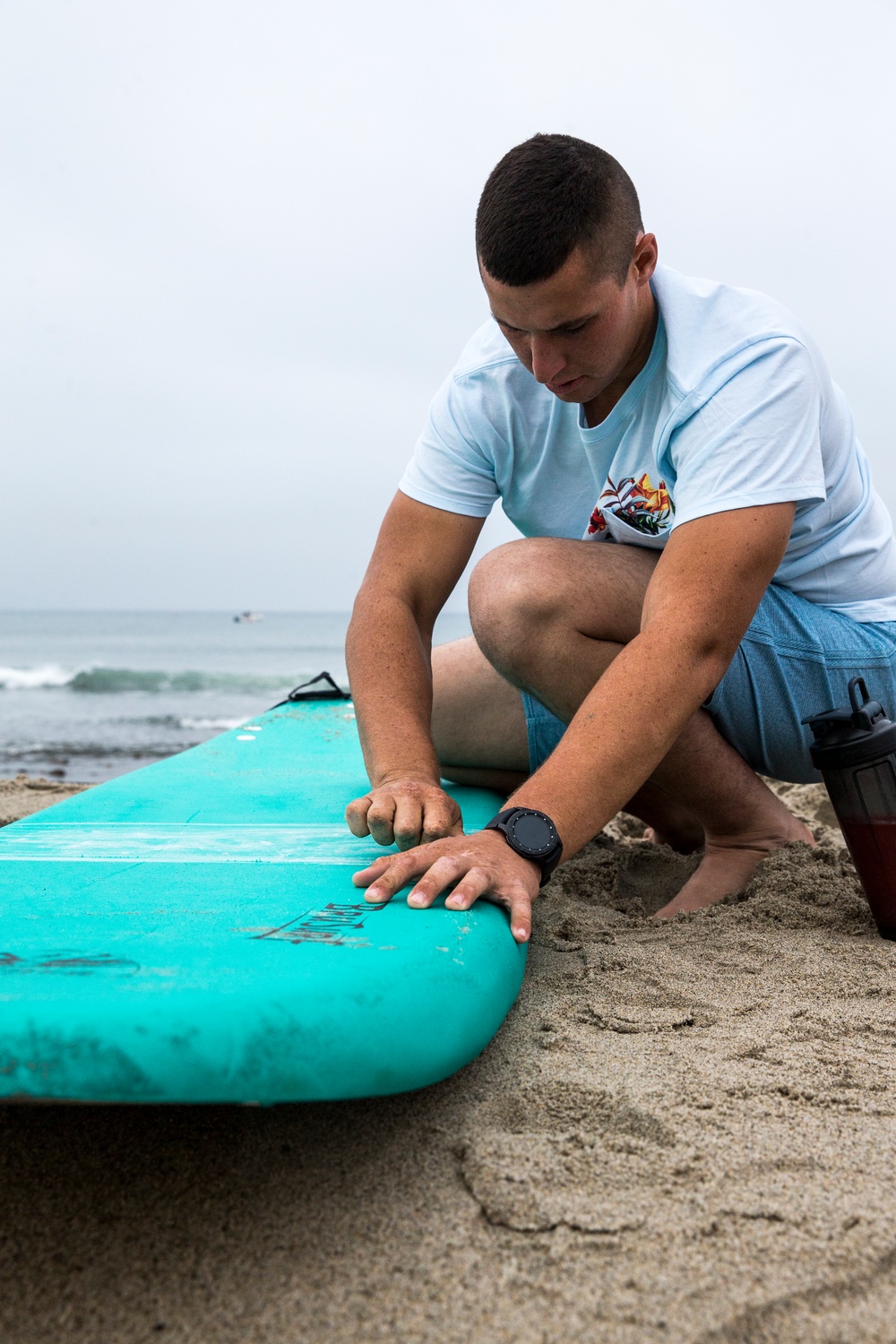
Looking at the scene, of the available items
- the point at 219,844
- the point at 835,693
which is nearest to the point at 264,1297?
the point at 219,844

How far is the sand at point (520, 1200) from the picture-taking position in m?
0.84

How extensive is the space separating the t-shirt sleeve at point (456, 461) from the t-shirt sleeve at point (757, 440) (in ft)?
1.73

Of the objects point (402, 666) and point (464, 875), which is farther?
point (402, 666)

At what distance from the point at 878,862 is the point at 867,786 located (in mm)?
137

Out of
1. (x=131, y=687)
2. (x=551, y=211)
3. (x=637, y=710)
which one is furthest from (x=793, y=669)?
(x=131, y=687)

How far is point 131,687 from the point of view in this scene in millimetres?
14820

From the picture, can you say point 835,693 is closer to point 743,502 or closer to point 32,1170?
point 743,502

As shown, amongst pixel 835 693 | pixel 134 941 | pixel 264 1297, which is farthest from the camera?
pixel 835 693

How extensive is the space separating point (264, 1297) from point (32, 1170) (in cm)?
33

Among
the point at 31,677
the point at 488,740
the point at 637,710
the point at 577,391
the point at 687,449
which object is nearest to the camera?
the point at 637,710

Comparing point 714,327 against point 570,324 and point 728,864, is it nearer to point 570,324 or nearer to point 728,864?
point 570,324

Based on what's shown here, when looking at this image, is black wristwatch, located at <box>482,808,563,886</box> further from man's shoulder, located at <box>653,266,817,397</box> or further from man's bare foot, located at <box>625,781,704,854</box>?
man's bare foot, located at <box>625,781,704,854</box>

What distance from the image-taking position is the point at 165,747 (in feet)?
25.9

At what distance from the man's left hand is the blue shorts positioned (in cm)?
81
